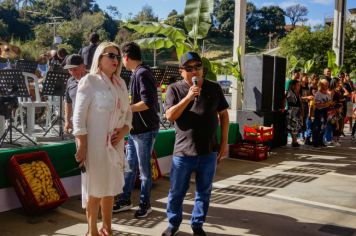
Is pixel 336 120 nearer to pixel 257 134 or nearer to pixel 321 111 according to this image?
pixel 321 111

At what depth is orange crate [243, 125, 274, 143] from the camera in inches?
340

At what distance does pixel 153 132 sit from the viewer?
15.1 feet

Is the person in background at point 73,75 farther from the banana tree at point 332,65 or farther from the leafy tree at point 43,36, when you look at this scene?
the leafy tree at point 43,36

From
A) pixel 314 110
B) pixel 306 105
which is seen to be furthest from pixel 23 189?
pixel 306 105

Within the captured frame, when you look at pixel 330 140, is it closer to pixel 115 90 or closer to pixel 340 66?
pixel 340 66

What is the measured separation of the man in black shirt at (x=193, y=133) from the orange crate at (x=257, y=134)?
4.70m

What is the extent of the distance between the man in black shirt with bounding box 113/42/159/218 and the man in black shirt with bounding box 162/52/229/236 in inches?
18.4

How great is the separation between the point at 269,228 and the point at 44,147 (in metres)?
2.72

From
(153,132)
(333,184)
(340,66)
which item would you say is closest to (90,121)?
(153,132)

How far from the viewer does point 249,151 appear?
27.6 feet

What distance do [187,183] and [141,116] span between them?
36.2 inches

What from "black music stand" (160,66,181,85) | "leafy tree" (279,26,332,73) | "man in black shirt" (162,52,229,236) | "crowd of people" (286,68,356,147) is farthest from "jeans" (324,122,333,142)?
"leafy tree" (279,26,332,73)

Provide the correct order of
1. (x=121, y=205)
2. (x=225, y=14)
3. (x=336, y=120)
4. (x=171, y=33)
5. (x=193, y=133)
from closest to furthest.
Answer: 1. (x=193, y=133)
2. (x=121, y=205)
3. (x=171, y=33)
4. (x=336, y=120)
5. (x=225, y=14)

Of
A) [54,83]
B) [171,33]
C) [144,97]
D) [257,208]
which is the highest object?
[171,33]
